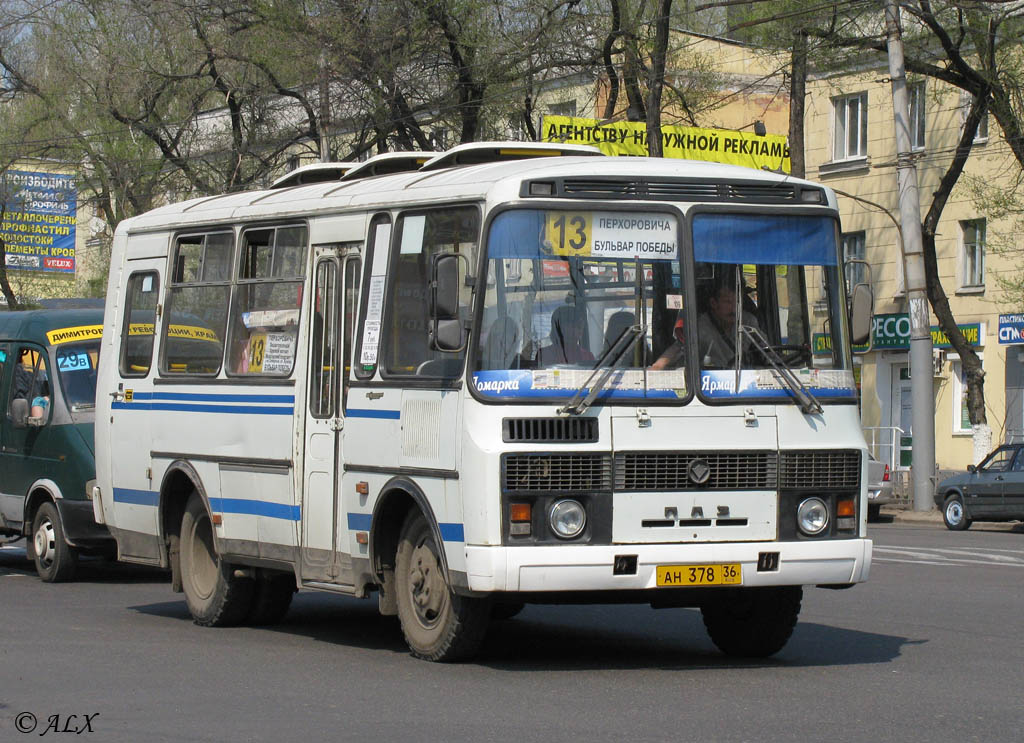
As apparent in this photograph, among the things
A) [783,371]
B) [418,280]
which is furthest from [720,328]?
[418,280]

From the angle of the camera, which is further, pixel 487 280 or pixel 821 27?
pixel 821 27

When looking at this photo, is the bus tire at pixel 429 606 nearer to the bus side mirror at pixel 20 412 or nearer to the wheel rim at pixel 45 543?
the wheel rim at pixel 45 543

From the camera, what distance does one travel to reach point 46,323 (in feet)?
55.1

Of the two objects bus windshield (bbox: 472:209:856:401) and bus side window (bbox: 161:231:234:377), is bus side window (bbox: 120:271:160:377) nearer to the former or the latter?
bus side window (bbox: 161:231:234:377)

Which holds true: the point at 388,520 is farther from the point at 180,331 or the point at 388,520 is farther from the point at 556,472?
the point at 180,331

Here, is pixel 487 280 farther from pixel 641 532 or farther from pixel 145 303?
pixel 145 303

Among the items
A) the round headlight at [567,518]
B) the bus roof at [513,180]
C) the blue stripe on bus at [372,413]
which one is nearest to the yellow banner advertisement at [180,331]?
the bus roof at [513,180]

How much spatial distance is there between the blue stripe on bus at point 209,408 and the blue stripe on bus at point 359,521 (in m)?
0.98

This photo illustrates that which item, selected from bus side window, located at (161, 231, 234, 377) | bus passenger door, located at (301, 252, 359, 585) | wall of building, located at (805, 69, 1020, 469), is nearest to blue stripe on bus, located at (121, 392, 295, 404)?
bus side window, located at (161, 231, 234, 377)

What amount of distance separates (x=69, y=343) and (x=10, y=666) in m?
7.21

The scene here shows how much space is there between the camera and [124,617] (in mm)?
12859

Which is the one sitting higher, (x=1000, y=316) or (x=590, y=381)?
(x=1000, y=316)

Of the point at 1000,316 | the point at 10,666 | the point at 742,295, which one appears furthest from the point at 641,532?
the point at 1000,316

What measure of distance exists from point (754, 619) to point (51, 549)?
315 inches
